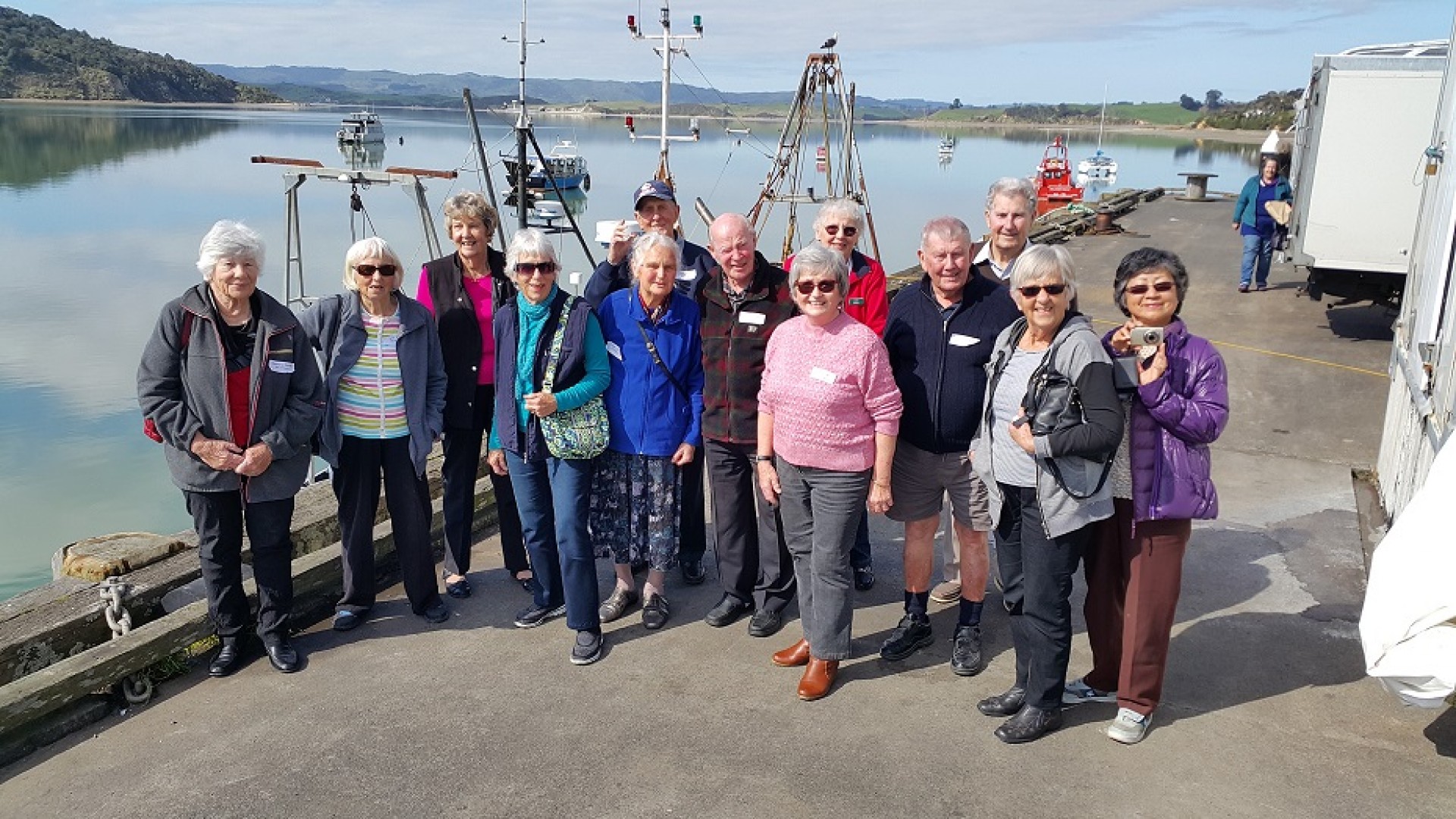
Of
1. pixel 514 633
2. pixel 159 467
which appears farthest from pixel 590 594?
pixel 159 467

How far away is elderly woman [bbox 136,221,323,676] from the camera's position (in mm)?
3650

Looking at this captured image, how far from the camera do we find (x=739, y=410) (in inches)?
160

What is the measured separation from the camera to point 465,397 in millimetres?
4426

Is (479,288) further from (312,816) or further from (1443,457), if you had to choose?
(1443,457)

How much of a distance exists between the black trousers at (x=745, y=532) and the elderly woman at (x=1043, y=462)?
991 millimetres

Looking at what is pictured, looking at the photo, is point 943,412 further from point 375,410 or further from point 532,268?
point 375,410

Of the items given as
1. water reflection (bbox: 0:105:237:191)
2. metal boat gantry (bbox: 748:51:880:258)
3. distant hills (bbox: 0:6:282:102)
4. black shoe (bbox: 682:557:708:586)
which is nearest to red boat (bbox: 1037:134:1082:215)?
metal boat gantry (bbox: 748:51:880:258)

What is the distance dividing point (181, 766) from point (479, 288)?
216cm

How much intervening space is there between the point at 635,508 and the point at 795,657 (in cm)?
92

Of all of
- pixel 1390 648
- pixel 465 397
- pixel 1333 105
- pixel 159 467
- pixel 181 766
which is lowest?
pixel 159 467

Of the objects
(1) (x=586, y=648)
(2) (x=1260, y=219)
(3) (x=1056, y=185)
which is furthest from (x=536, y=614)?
(3) (x=1056, y=185)

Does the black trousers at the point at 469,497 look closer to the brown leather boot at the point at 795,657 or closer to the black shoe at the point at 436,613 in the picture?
the black shoe at the point at 436,613

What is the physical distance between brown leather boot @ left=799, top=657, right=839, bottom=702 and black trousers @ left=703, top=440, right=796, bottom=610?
0.54 meters

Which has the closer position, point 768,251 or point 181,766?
point 181,766
